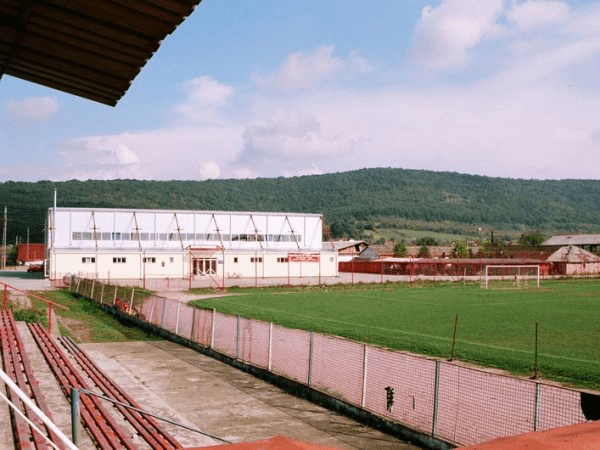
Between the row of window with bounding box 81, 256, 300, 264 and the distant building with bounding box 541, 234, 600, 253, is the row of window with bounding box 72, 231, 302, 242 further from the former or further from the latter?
the distant building with bounding box 541, 234, 600, 253

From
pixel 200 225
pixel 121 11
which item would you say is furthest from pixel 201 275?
pixel 121 11

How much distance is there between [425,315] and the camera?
3228 cm

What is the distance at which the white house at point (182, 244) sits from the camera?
2399 inches

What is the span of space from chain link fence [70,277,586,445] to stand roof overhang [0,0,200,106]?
5.87 meters

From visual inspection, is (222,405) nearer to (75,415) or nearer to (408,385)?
(408,385)

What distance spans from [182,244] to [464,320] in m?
43.1

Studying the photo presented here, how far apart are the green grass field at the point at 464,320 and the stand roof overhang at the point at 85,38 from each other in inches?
525

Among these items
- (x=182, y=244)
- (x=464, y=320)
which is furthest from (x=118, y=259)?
(x=464, y=320)

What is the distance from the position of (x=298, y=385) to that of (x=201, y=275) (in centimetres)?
5250

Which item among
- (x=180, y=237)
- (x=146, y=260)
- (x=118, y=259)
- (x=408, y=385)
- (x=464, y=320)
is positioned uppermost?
(x=180, y=237)

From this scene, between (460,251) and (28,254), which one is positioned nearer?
(28,254)

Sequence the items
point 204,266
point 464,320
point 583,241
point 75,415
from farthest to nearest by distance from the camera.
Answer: point 583,241
point 204,266
point 464,320
point 75,415

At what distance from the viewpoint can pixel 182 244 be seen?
67938mm

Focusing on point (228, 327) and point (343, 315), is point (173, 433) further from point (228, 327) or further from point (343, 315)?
point (343, 315)
